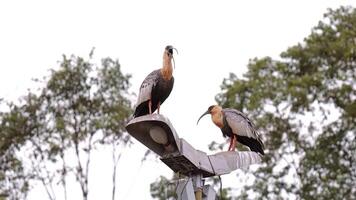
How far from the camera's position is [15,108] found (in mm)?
15031

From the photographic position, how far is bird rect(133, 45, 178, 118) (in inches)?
165

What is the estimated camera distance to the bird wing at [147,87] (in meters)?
4.19

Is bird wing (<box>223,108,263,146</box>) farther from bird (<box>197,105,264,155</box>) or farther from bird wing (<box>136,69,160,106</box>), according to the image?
bird wing (<box>136,69,160,106</box>)

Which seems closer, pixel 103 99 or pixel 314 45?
pixel 314 45

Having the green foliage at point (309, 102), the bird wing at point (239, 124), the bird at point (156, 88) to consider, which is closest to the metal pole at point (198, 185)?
the bird at point (156, 88)

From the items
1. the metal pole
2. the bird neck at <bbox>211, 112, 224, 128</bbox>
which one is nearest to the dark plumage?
the bird neck at <bbox>211, 112, 224, 128</bbox>

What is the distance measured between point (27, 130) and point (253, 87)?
15.8 feet

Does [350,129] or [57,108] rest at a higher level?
[57,108]

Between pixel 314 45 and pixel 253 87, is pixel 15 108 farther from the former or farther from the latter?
pixel 314 45

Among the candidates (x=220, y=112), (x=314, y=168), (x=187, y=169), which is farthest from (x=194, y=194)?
(x=314, y=168)

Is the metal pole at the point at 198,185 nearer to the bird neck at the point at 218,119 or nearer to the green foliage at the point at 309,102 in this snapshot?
the bird neck at the point at 218,119

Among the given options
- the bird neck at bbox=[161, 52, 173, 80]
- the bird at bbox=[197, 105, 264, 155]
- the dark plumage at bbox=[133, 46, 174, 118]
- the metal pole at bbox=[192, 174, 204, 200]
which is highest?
→ the bird neck at bbox=[161, 52, 173, 80]

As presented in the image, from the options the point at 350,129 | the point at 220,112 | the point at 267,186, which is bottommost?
the point at 220,112

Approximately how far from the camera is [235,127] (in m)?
4.39
